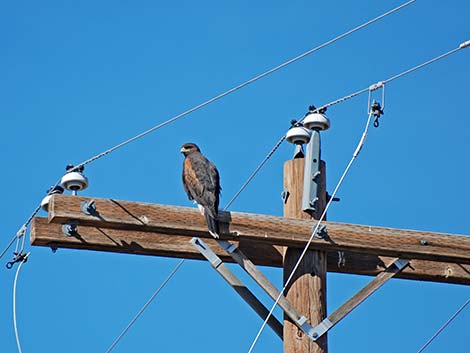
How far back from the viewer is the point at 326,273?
320 inches

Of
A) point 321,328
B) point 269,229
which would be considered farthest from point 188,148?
point 321,328

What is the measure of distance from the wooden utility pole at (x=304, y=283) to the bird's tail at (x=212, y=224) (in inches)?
23.6

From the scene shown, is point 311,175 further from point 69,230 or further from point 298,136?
point 69,230

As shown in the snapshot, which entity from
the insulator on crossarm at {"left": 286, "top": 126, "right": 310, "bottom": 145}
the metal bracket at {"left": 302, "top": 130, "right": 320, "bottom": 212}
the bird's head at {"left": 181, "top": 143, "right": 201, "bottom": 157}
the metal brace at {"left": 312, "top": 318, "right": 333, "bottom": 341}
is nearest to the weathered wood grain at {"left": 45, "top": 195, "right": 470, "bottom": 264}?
the metal bracket at {"left": 302, "top": 130, "right": 320, "bottom": 212}

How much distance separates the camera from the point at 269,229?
7934mm

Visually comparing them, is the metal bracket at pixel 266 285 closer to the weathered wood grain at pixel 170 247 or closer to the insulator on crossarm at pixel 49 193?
the weathered wood grain at pixel 170 247

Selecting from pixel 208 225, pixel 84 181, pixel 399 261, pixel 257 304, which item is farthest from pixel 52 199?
pixel 399 261

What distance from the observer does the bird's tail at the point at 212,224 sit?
782 cm

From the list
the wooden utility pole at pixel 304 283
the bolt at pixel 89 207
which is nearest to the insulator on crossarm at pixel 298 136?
the wooden utility pole at pixel 304 283

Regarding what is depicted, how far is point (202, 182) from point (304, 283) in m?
1.38

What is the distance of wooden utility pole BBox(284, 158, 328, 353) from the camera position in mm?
7785

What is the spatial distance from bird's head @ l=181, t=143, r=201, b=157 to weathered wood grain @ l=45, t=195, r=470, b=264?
6.18 ft

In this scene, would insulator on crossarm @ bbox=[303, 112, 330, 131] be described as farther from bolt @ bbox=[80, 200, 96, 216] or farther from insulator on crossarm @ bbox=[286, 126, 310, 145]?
bolt @ bbox=[80, 200, 96, 216]

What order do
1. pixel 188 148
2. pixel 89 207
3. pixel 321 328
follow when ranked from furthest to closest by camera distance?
pixel 188 148 → pixel 321 328 → pixel 89 207
